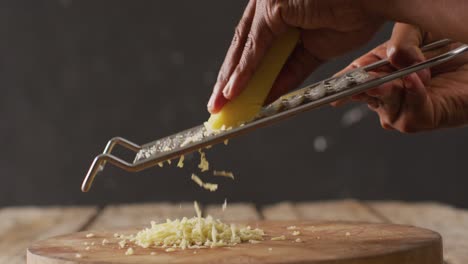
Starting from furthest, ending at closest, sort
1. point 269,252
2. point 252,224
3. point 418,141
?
point 418,141 < point 252,224 < point 269,252

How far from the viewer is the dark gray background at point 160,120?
296 centimetres

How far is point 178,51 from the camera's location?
298 cm

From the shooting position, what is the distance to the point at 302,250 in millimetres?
1092

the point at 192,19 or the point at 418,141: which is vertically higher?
the point at 192,19

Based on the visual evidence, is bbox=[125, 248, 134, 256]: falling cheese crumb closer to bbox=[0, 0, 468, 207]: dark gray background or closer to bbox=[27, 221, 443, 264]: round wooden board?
bbox=[27, 221, 443, 264]: round wooden board

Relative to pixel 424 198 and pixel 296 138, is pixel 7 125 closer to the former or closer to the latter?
pixel 296 138

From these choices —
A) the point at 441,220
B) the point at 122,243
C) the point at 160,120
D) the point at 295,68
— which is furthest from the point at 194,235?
the point at 160,120

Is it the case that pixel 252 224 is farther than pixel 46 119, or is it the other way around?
pixel 46 119

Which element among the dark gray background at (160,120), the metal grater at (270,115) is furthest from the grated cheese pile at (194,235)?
the dark gray background at (160,120)

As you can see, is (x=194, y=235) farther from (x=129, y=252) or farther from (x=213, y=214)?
(x=213, y=214)

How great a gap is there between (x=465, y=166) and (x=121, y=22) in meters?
1.53

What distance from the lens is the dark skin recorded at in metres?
1.10

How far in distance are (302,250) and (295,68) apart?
403mm

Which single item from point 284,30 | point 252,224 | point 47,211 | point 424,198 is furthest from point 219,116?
point 424,198
